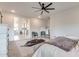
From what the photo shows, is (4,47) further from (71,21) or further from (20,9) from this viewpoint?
(71,21)

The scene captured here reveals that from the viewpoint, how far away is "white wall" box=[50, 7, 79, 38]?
90.0 inches

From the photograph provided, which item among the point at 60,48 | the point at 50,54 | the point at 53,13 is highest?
the point at 53,13

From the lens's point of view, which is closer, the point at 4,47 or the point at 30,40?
the point at 4,47

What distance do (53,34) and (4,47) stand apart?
1.33 m

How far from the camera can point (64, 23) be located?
92.1 inches

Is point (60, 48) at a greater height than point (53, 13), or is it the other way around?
point (53, 13)

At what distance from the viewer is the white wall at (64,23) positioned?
229 cm

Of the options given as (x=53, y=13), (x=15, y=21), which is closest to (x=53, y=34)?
(x=53, y=13)

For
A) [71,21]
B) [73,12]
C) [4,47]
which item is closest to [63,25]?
[71,21]

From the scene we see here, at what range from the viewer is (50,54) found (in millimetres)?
1759

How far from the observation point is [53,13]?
2.31 m

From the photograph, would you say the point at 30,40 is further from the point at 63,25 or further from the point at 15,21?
the point at 63,25

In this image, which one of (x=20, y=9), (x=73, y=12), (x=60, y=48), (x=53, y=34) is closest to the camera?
(x=60, y=48)

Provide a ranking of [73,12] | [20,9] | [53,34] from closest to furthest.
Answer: [20,9], [73,12], [53,34]
